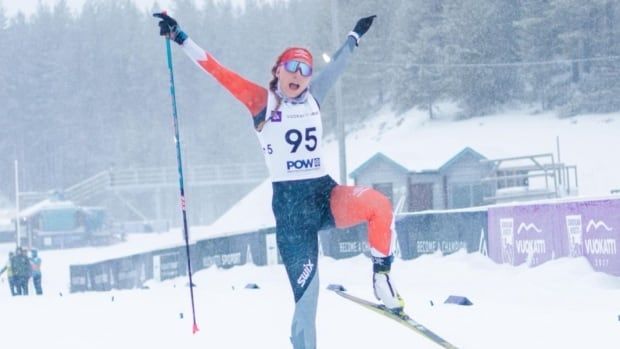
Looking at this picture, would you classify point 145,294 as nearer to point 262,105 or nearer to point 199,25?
point 262,105

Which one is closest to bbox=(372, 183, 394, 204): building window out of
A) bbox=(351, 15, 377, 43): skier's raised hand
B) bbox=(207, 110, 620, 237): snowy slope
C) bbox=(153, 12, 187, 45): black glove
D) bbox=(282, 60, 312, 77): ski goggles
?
bbox=(207, 110, 620, 237): snowy slope

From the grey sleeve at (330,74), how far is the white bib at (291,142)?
0.32m

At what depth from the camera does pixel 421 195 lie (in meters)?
38.2

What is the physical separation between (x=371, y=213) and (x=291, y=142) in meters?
0.74

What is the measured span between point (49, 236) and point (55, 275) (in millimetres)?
20012

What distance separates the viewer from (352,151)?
6319 centimetres

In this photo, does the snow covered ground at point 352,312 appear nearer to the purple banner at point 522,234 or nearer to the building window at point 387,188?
the purple banner at point 522,234

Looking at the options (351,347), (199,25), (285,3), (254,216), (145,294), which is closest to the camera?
(351,347)

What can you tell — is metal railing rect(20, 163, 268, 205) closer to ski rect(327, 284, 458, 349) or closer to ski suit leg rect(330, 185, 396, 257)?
ski suit leg rect(330, 185, 396, 257)

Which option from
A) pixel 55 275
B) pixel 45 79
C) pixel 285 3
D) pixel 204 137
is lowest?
pixel 55 275

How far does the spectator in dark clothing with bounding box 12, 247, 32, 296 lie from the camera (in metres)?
26.8

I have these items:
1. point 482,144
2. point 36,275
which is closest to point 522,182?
point 482,144

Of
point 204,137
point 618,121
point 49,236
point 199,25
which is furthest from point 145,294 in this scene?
point 199,25

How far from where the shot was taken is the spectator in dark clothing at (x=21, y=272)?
2681cm
